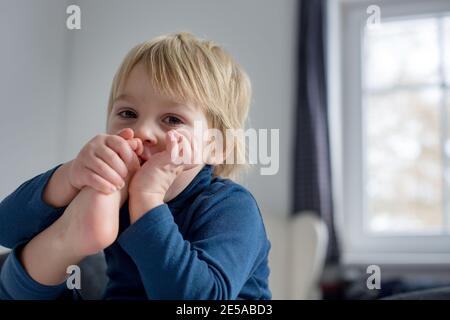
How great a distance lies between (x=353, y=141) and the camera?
0.71 m

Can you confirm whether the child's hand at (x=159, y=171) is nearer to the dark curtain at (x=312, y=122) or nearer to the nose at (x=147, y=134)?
the nose at (x=147, y=134)

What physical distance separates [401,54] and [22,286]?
1.68 ft

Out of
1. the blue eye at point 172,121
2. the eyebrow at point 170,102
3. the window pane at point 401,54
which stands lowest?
the blue eye at point 172,121

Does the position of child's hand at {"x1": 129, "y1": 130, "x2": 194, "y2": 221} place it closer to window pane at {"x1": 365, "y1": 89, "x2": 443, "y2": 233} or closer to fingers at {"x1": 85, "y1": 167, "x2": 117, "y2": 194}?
fingers at {"x1": 85, "y1": 167, "x2": 117, "y2": 194}

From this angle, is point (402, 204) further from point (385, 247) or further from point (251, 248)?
point (251, 248)

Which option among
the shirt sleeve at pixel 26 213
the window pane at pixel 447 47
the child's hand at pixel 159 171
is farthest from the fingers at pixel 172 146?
the window pane at pixel 447 47

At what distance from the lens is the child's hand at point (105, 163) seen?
49 cm

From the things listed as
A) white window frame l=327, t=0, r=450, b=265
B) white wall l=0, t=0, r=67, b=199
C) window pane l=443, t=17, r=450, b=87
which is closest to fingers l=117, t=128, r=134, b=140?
white wall l=0, t=0, r=67, b=199

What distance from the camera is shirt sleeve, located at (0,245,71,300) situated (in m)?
0.58

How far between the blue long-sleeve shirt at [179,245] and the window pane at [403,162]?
168mm

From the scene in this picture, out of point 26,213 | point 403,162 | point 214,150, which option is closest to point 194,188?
point 214,150

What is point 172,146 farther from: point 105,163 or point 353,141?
point 353,141

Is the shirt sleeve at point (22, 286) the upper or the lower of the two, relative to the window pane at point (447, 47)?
lower
